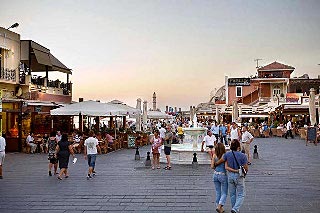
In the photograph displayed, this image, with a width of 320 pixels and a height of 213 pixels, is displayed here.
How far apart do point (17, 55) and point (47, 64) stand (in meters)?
3.63

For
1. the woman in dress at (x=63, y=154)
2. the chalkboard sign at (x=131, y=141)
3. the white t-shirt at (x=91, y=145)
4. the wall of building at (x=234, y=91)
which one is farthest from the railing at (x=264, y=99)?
the woman in dress at (x=63, y=154)

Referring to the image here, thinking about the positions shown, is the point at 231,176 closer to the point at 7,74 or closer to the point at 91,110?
the point at 91,110

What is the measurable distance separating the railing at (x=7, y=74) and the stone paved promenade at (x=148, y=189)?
409 inches

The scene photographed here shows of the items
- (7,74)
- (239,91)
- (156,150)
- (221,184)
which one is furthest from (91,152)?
(239,91)

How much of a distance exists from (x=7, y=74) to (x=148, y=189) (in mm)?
18238

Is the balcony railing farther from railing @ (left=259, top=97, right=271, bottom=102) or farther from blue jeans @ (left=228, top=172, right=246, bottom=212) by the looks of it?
railing @ (left=259, top=97, right=271, bottom=102)

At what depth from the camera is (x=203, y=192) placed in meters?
11.0

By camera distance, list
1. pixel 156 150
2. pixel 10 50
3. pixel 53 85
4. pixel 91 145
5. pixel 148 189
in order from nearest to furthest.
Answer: pixel 148 189 < pixel 91 145 < pixel 156 150 < pixel 10 50 < pixel 53 85

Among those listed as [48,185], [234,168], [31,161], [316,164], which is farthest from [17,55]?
[234,168]

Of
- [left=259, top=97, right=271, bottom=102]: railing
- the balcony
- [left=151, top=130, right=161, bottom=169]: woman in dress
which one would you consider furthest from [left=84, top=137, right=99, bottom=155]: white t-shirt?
[left=259, top=97, right=271, bottom=102]: railing

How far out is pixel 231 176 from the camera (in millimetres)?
8352

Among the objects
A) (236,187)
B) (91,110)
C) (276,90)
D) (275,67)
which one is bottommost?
(236,187)

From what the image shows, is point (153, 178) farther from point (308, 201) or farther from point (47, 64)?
point (47, 64)

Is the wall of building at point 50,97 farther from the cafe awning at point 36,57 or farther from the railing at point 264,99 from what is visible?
the railing at point 264,99
